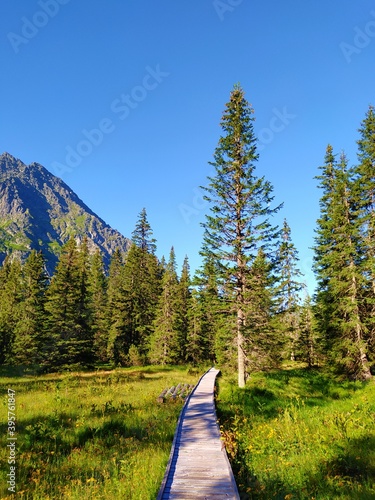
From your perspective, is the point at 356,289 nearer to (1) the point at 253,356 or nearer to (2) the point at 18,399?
(1) the point at 253,356

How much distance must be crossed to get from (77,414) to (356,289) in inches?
749

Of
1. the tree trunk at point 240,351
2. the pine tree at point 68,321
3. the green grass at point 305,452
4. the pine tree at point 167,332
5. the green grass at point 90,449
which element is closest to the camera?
the green grass at point 305,452

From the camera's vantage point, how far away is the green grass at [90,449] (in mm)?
6223

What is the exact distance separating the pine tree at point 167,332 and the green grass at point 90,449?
2437cm

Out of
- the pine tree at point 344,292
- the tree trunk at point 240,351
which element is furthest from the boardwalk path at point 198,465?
the pine tree at point 344,292

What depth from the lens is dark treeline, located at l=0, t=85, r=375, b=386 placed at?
1900 centimetres

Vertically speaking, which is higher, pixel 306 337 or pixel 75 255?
pixel 75 255

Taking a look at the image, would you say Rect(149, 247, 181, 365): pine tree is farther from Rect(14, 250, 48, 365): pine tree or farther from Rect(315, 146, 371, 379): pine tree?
Rect(315, 146, 371, 379): pine tree

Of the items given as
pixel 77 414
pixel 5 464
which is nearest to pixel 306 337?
pixel 77 414

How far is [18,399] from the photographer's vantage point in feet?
51.1

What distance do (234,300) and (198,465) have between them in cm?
1225

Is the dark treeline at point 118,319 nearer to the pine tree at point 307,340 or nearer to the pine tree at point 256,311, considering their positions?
the pine tree at point 307,340

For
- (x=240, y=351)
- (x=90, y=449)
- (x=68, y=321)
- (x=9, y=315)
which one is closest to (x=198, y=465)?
(x=90, y=449)

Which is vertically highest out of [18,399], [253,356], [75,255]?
[75,255]
